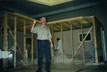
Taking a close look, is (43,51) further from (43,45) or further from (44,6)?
(44,6)

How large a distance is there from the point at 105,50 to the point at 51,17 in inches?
263

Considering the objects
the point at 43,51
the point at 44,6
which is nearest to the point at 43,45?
the point at 43,51

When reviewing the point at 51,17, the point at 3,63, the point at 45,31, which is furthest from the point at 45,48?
the point at 51,17

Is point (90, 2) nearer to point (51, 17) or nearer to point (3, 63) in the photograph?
point (51, 17)

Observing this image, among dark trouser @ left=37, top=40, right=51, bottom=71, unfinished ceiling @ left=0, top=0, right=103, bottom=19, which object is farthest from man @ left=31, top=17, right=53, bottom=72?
unfinished ceiling @ left=0, top=0, right=103, bottom=19

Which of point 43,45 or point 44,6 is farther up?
point 44,6

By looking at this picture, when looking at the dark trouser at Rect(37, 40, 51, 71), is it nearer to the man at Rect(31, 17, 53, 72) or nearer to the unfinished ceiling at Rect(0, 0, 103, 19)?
the man at Rect(31, 17, 53, 72)

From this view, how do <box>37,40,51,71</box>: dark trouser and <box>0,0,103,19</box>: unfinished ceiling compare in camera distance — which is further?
<box>0,0,103,19</box>: unfinished ceiling

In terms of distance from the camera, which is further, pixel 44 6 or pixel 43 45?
pixel 44 6

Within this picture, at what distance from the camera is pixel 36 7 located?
44.9 ft

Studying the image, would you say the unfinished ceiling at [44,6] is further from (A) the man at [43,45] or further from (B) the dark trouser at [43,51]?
(B) the dark trouser at [43,51]

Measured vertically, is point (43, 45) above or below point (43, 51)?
above

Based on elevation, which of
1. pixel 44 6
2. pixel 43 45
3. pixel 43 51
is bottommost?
pixel 43 51

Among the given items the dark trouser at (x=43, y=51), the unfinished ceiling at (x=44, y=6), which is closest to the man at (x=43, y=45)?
the dark trouser at (x=43, y=51)
